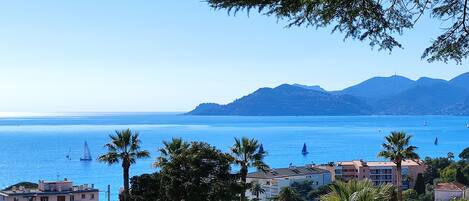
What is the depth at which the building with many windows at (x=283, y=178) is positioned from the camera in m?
89.8

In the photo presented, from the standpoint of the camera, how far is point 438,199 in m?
64.4

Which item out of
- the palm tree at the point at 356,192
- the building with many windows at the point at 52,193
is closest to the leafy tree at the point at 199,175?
the palm tree at the point at 356,192

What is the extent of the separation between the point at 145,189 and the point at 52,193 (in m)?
31.6

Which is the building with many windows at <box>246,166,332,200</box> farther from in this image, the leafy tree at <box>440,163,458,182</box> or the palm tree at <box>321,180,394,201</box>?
the palm tree at <box>321,180,394,201</box>

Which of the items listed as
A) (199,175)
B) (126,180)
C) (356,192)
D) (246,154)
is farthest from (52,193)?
(356,192)

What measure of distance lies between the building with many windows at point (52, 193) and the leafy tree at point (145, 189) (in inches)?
1183

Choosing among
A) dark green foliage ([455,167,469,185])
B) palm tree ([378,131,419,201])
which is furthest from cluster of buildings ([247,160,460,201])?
palm tree ([378,131,419,201])

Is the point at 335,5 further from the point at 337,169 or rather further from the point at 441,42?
the point at 337,169

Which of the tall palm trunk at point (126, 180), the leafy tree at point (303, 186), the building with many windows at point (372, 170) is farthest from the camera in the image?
the building with many windows at point (372, 170)

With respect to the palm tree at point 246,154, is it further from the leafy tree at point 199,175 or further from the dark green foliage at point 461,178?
the dark green foliage at point 461,178

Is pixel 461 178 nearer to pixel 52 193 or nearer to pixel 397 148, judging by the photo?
pixel 52 193

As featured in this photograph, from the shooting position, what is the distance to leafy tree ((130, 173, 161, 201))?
29.3m

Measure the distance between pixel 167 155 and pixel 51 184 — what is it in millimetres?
34994

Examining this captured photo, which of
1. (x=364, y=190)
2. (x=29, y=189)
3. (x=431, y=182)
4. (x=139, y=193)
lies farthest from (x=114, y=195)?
(x=364, y=190)
